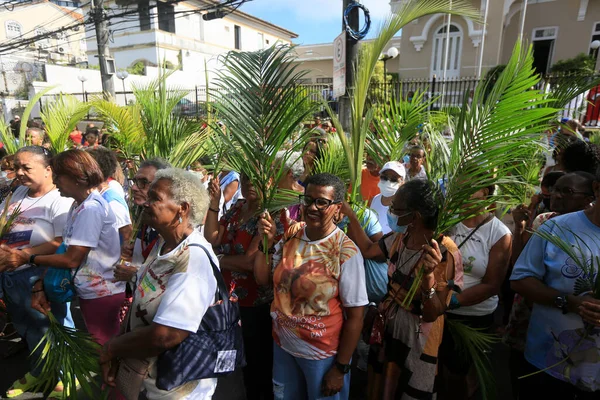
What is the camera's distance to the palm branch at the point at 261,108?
1982 mm

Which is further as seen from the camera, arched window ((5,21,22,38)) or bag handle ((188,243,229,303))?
arched window ((5,21,22,38))

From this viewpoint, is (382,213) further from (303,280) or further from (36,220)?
(36,220)

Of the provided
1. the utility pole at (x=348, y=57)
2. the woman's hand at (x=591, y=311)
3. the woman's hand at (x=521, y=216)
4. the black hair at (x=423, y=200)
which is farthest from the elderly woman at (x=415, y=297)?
the utility pole at (x=348, y=57)

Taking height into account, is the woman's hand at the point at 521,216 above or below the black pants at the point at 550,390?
above

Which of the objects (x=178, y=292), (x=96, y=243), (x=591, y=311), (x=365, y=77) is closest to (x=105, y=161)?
(x=96, y=243)

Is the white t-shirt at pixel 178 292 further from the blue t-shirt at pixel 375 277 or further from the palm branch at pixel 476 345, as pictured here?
the palm branch at pixel 476 345

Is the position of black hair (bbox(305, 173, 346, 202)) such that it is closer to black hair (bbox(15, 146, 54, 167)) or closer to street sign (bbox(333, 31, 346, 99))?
street sign (bbox(333, 31, 346, 99))

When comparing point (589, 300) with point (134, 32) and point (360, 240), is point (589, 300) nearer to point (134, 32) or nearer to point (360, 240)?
point (360, 240)

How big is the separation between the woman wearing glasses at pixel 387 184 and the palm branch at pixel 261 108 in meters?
1.40

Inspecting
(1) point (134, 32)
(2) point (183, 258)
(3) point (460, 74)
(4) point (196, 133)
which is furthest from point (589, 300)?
(1) point (134, 32)

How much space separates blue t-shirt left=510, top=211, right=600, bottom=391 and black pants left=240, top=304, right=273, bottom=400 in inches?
60.1

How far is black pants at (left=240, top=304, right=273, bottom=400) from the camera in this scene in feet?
7.88

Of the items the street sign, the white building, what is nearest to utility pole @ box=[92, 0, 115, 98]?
the street sign

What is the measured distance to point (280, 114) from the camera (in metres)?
1.99
